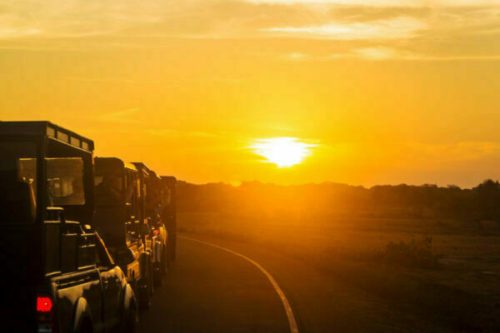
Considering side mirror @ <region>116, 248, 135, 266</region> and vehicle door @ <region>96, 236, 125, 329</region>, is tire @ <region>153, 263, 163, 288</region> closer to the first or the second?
Result: side mirror @ <region>116, 248, 135, 266</region>

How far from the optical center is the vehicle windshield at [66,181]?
12.7 meters

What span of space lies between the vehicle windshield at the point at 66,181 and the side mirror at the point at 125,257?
3335 millimetres

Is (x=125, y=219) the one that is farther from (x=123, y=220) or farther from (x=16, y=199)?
(x=16, y=199)

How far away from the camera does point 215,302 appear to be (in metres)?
21.1

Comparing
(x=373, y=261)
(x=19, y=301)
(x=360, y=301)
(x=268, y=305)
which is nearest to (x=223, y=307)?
(x=268, y=305)

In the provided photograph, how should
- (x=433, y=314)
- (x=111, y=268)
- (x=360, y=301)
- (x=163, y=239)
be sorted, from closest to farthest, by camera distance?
(x=111, y=268), (x=433, y=314), (x=360, y=301), (x=163, y=239)

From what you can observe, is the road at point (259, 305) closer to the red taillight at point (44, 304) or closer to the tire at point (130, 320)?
the tire at point (130, 320)

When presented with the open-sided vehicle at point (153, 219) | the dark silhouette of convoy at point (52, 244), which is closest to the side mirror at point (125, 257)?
the dark silhouette of convoy at point (52, 244)

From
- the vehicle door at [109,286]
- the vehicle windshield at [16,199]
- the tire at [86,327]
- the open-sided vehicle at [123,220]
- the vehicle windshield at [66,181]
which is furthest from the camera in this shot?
the open-sided vehicle at [123,220]

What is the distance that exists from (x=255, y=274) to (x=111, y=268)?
1750 centimetres

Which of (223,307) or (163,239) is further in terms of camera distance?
(163,239)

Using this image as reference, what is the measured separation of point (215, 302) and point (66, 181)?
347 inches

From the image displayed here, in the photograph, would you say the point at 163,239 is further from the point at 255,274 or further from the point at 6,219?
the point at 6,219

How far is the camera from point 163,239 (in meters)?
26.9
